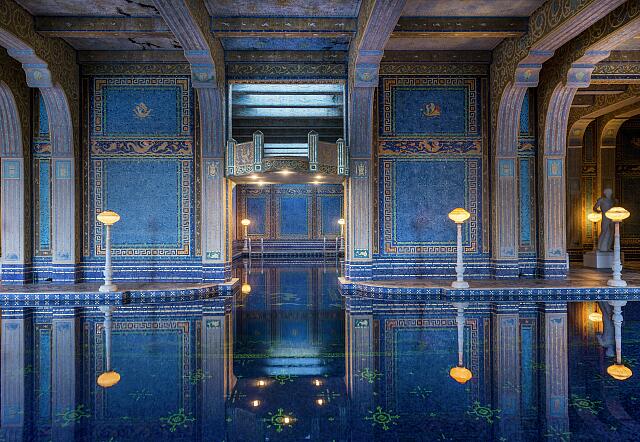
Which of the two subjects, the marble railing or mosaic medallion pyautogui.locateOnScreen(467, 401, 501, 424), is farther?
the marble railing

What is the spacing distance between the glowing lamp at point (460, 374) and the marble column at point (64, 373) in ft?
8.66

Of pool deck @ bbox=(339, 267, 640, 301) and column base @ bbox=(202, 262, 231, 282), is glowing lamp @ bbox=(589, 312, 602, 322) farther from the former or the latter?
column base @ bbox=(202, 262, 231, 282)

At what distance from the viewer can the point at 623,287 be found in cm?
757

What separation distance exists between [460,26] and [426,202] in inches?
125

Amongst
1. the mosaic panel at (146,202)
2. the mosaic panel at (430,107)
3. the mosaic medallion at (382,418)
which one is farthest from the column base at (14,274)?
the mosaic medallion at (382,418)

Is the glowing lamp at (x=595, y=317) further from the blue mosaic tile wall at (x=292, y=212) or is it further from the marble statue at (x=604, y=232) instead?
the blue mosaic tile wall at (x=292, y=212)

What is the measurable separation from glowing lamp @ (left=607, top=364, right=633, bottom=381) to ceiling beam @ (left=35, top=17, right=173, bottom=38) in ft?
23.8

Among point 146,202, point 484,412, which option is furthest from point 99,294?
point 484,412

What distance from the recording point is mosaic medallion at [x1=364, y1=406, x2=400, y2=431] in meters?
2.73

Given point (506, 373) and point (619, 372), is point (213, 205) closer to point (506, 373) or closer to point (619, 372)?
point (506, 373)

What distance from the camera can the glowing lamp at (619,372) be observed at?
139 inches

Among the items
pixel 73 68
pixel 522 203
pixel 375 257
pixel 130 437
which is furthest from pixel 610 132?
pixel 130 437

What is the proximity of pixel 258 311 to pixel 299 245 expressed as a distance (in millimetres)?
10179

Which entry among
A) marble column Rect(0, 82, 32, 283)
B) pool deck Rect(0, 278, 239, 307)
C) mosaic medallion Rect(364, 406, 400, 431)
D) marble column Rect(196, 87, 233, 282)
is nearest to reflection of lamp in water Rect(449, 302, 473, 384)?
mosaic medallion Rect(364, 406, 400, 431)
